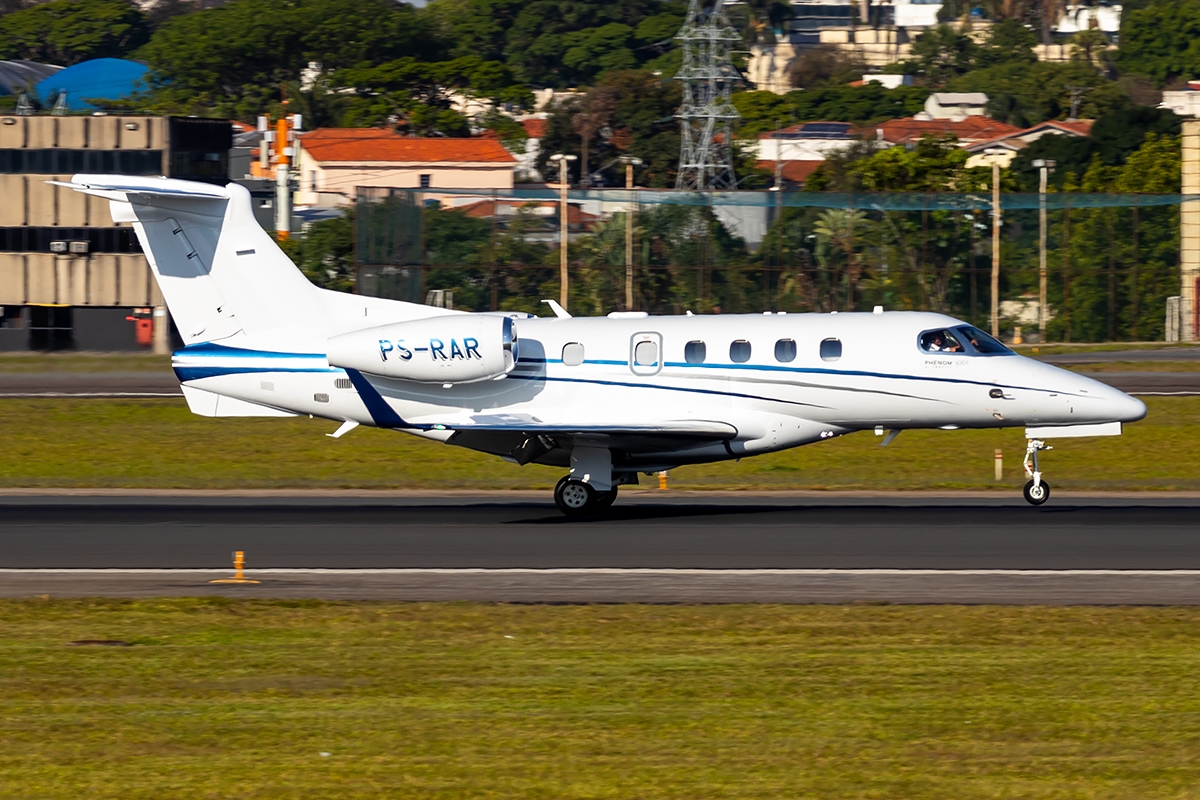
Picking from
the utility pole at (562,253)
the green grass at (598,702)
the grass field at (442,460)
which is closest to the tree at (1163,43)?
the utility pole at (562,253)

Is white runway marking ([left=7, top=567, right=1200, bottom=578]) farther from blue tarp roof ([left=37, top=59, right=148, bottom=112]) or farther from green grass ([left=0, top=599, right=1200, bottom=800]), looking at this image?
blue tarp roof ([left=37, top=59, right=148, bottom=112])

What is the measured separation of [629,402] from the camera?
23.3m

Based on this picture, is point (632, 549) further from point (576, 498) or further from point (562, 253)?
point (562, 253)

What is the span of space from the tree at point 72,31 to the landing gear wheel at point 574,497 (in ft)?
574

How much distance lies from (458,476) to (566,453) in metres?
7.54

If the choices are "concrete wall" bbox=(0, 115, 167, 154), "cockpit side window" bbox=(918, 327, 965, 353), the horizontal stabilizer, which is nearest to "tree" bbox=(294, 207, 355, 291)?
"concrete wall" bbox=(0, 115, 167, 154)

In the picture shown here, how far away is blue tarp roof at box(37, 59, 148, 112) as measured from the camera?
462 feet

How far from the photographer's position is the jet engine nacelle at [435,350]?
22.9 metres

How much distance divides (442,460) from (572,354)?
9.93 metres

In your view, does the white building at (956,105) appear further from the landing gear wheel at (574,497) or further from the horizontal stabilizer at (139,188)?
the horizontal stabilizer at (139,188)

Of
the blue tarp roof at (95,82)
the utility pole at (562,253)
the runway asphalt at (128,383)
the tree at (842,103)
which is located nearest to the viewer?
the runway asphalt at (128,383)

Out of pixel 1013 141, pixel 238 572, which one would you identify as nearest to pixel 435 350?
pixel 238 572

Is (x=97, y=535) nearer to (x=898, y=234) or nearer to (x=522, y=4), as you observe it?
(x=898, y=234)

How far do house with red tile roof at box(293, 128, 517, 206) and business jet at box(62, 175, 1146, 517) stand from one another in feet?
262
